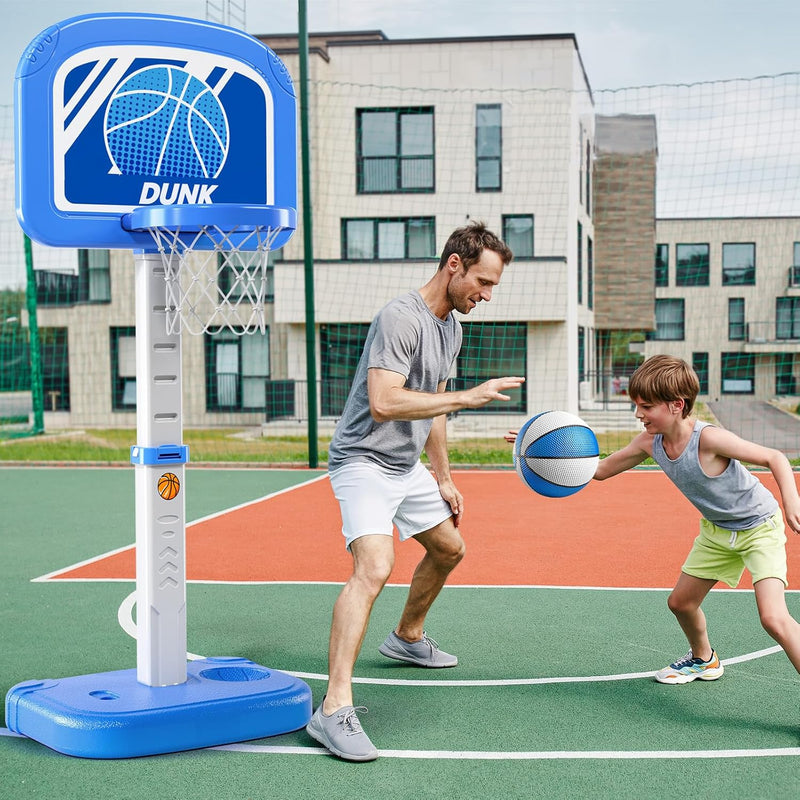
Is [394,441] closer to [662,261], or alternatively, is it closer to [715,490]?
[715,490]

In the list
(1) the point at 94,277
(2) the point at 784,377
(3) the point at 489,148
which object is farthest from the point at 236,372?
(2) the point at 784,377

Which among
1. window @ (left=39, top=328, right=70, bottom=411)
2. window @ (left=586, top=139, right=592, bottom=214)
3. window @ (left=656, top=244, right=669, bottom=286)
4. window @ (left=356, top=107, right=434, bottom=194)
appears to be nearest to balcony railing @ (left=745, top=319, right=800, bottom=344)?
window @ (left=656, top=244, right=669, bottom=286)

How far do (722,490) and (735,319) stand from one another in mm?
42379

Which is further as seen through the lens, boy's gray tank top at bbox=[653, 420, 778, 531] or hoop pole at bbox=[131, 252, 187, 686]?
boy's gray tank top at bbox=[653, 420, 778, 531]

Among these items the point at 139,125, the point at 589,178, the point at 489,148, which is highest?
the point at 489,148

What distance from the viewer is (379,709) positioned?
458cm

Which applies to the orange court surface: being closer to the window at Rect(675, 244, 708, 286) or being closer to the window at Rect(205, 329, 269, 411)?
the window at Rect(205, 329, 269, 411)

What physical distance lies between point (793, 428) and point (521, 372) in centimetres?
1016

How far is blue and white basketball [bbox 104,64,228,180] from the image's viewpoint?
14.6 ft

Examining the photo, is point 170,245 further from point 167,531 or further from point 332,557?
point 332,557

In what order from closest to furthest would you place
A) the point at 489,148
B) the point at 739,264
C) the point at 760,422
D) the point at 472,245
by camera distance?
the point at 472,245
the point at 489,148
the point at 760,422
the point at 739,264

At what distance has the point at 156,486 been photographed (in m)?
4.37

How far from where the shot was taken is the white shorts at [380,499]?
4.40m

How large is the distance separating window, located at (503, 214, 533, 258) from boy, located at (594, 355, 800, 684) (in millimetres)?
18379
